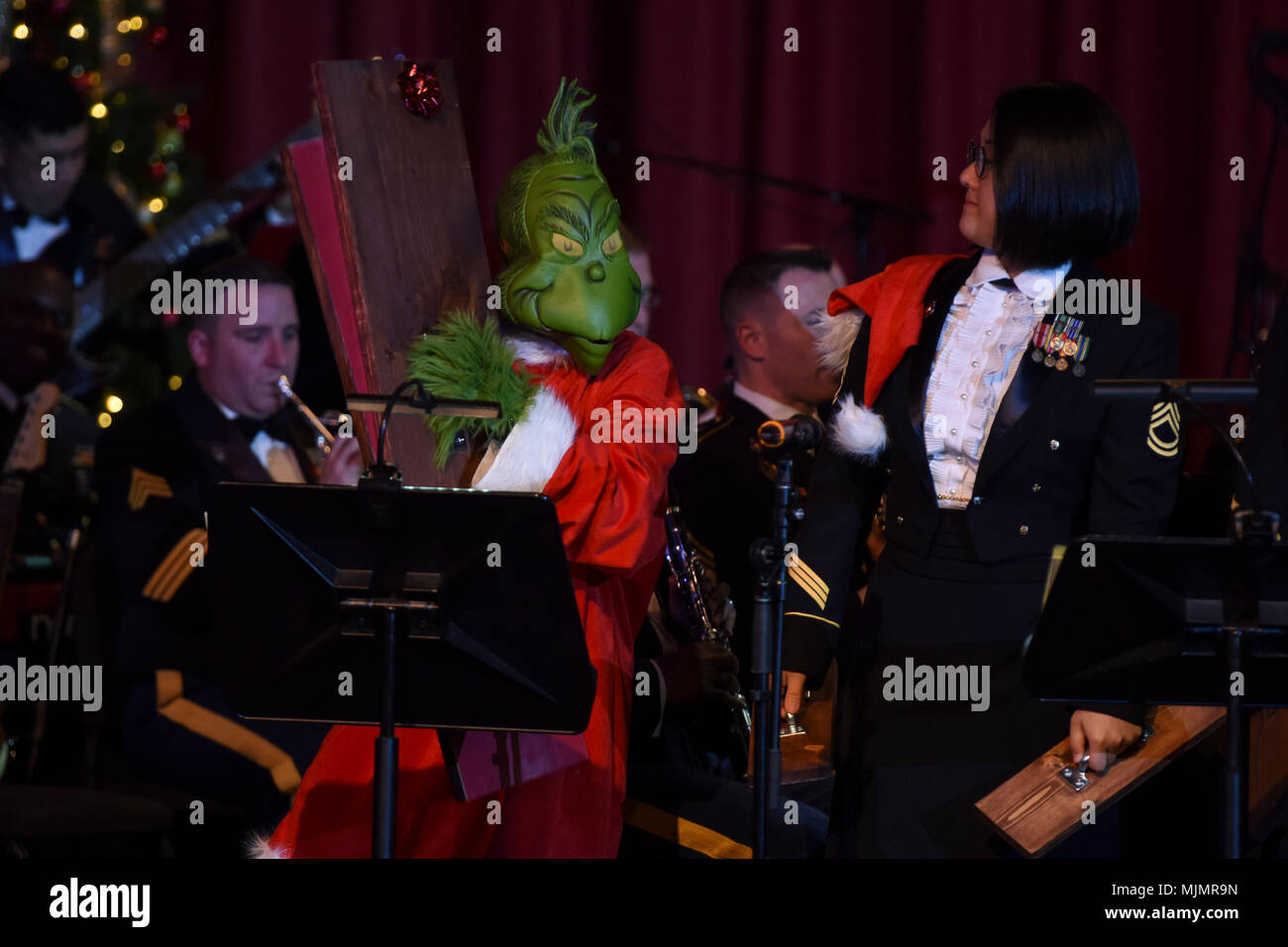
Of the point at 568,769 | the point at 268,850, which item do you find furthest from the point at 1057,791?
the point at 268,850

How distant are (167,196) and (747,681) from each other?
333 cm

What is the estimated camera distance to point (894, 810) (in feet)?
8.20

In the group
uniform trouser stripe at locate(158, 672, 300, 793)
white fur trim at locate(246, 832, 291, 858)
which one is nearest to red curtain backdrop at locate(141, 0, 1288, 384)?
uniform trouser stripe at locate(158, 672, 300, 793)

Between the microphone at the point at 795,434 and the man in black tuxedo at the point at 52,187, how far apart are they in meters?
3.60

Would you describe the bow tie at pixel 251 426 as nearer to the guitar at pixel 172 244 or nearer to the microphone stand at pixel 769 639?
the guitar at pixel 172 244

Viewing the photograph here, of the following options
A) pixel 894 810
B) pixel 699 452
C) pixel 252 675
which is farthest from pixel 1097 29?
pixel 252 675

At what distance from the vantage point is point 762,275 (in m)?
4.38

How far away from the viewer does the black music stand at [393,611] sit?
7.23ft

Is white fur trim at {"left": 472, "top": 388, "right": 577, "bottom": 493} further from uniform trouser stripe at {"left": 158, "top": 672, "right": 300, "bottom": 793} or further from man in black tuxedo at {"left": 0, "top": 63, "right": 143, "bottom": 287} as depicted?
man in black tuxedo at {"left": 0, "top": 63, "right": 143, "bottom": 287}

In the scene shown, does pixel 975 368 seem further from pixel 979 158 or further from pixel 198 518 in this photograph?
pixel 198 518

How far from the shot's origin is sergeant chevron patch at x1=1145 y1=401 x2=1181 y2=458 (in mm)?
2443

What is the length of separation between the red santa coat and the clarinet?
0.62 meters

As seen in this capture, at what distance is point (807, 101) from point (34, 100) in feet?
8.88

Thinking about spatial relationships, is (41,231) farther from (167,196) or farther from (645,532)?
(645,532)
